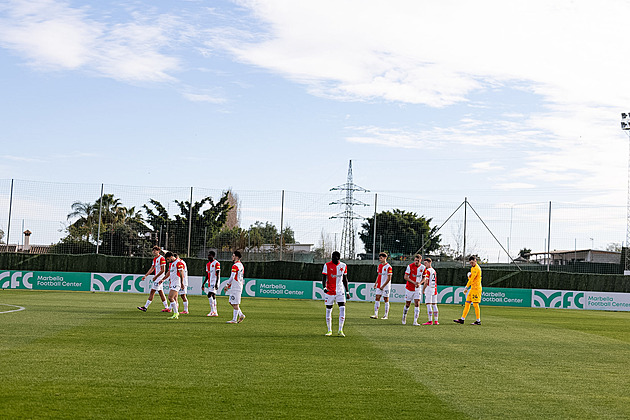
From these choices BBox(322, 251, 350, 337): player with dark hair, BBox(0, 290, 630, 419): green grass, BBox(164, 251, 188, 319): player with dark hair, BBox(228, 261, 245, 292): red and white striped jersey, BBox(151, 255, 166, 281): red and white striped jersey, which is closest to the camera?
BBox(0, 290, 630, 419): green grass

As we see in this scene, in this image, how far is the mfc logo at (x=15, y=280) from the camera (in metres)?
33.9

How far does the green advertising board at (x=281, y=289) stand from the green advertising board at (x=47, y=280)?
878 cm

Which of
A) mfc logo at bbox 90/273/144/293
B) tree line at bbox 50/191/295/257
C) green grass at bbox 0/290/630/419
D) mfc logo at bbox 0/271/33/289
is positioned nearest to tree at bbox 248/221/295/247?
tree line at bbox 50/191/295/257

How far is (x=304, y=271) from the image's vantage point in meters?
39.1

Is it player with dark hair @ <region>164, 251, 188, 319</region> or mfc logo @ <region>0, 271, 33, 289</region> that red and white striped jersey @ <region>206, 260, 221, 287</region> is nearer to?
player with dark hair @ <region>164, 251, 188, 319</region>

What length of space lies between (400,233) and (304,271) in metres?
6.58

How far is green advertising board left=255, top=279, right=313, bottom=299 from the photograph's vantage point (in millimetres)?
35219

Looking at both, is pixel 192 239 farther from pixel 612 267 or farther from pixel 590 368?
pixel 590 368

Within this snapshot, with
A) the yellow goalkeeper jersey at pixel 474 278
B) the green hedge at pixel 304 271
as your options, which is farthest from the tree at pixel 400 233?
the yellow goalkeeper jersey at pixel 474 278

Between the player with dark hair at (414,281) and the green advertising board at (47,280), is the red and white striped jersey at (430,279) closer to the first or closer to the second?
the player with dark hair at (414,281)

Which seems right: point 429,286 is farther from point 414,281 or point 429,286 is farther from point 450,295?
point 450,295

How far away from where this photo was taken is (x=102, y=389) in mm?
8336

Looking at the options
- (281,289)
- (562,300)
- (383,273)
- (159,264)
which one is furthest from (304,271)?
(159,264)

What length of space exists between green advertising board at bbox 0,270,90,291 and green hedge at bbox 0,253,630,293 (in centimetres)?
393
